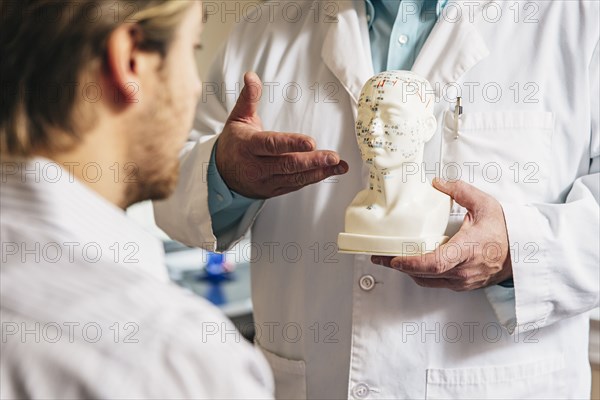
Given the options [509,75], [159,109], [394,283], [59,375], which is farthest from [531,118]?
[59,375]

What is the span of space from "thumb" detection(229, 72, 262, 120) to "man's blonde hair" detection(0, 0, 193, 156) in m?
0.40

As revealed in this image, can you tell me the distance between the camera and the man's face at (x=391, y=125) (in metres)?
0.82

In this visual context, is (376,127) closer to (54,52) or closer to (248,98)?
(248,98)

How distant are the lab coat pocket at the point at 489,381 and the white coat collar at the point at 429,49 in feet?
1.18

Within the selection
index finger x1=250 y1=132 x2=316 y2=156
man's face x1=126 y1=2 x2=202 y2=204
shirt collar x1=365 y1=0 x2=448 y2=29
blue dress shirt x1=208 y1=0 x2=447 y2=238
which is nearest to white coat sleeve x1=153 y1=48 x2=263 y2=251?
blue dress shirt x1=208 y1=0 x2=447 y2=238

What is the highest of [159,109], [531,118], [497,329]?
[159,109]

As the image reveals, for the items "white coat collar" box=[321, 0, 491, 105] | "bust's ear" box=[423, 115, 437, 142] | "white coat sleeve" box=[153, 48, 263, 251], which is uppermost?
"white coat collar" box=[321, 0, 491, 105]

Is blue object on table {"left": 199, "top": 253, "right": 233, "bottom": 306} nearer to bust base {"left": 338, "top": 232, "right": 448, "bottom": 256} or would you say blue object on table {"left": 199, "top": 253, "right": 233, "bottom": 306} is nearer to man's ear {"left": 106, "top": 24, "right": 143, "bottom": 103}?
bust base {"left": 338, "top": 232, "right": 448, "bottom": 256}

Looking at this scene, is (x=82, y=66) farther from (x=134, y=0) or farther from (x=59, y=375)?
(x=59, y=375)

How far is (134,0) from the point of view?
0.49 meters

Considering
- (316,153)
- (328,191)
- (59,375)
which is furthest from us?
(328,191)

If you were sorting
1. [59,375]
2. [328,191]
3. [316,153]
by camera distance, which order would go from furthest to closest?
[328,191] < [316,153] < [59,375]

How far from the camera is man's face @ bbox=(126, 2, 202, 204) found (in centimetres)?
52

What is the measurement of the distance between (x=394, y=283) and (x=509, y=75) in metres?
0.30
